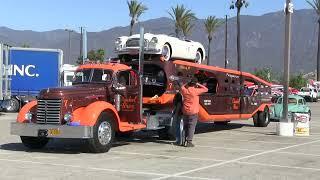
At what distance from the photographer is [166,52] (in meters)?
18.7

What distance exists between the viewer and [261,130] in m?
22.8

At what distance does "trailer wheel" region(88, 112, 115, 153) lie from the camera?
14055mm

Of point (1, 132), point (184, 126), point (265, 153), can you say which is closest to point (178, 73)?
point (184, 126)

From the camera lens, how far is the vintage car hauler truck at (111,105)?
14.0 metres

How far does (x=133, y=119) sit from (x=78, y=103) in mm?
2187

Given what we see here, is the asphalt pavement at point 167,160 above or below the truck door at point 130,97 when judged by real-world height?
below

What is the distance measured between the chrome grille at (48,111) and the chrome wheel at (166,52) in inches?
201

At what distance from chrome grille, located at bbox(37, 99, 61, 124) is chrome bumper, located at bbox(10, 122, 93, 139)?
0.17m

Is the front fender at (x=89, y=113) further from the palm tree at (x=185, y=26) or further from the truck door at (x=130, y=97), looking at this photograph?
the palm tree at (x=185, y=26)

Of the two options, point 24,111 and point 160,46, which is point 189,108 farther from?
point 24,111

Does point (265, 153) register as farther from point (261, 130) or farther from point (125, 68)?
point (261, 130)

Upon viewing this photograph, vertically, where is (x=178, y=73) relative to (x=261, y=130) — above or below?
above

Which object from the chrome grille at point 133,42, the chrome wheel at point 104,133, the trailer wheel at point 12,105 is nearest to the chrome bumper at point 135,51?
the chrome grille at point 133,42

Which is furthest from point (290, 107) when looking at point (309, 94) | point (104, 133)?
point (309, 94)
